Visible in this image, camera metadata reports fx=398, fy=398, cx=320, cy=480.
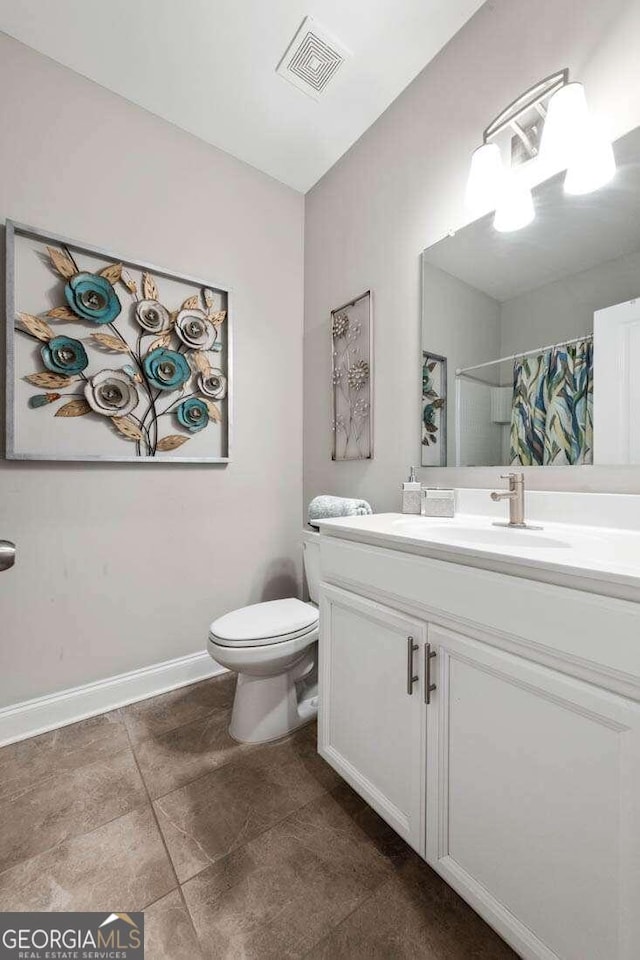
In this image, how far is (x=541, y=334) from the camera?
→ 4.02 ft

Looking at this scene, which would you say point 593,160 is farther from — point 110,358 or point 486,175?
point 110,358

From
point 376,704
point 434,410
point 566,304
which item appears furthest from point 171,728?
point 566,304

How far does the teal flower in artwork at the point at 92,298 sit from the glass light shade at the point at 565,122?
1.58 meters

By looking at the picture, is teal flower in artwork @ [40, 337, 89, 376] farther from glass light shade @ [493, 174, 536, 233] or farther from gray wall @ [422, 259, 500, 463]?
glass light shade @ [493, 174, 536, 233]

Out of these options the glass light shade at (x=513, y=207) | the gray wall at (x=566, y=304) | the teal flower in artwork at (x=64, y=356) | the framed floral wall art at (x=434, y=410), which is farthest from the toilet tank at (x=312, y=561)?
the glass light shade at (x=513, y=207)

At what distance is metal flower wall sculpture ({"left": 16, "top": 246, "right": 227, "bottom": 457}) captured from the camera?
59.5 inches

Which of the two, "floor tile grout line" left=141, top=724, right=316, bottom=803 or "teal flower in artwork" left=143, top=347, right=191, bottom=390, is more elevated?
"teal flower in artwork" left=143, top=347, right=191, bottom=390

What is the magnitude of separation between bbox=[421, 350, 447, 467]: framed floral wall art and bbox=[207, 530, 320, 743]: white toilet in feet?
2.53

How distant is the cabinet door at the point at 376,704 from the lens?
2.99ft

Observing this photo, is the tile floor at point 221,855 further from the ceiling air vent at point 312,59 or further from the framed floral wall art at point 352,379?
the ceiling air vent at point 312,59

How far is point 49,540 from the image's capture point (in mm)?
1538

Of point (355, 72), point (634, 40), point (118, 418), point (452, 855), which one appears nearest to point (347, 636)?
point (452, 855)

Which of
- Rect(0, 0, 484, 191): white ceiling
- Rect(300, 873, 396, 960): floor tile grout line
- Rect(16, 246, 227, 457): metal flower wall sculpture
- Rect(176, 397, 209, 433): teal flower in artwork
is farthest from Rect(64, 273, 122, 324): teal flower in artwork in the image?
Rect(300, 873, 396, 960): floor tile grout line

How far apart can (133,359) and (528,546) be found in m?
1.62
